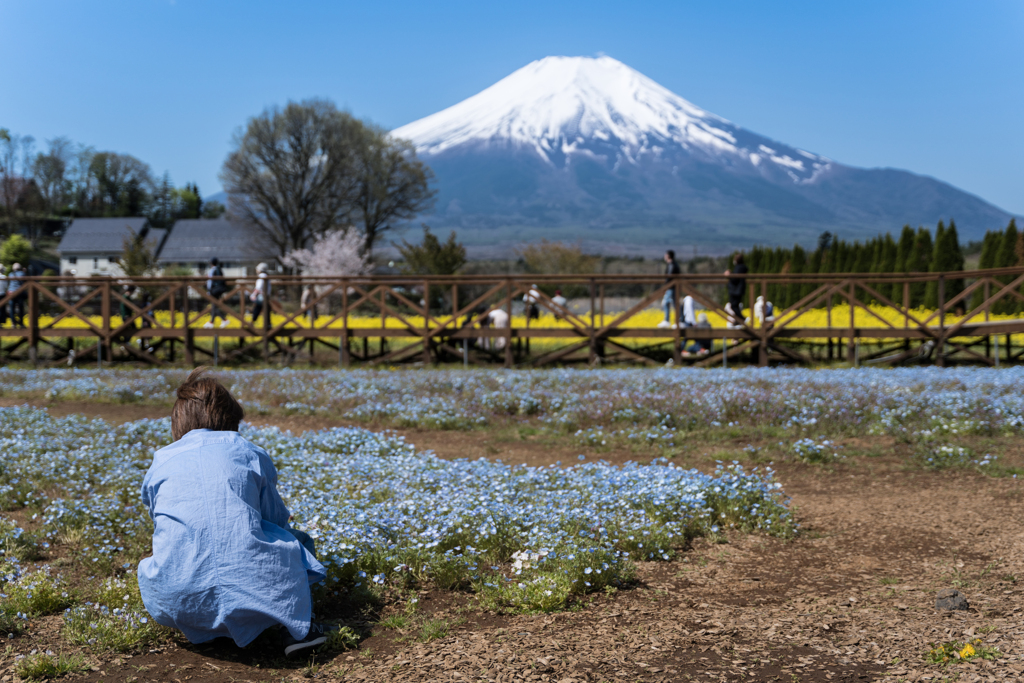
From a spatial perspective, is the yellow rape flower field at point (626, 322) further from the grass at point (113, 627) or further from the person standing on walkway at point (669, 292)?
the grass at point (113, 627)

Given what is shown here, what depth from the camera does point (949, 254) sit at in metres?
30.3

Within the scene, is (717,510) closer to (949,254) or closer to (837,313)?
(837,313)

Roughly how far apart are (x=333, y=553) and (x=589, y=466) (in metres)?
2.71

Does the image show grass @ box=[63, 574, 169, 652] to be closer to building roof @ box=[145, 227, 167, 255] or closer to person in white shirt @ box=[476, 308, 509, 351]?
person in white shirt @ box=[476, 308, 509, 351]

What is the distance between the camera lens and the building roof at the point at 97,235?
86.0 metres

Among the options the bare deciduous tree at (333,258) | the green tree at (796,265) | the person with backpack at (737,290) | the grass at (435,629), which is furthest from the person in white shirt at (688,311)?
the bare deciduous tree at (333,258)

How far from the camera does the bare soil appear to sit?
135 inches

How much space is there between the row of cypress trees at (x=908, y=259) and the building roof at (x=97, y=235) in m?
72.0

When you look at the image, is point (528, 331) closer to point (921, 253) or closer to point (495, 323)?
point (495, 323)

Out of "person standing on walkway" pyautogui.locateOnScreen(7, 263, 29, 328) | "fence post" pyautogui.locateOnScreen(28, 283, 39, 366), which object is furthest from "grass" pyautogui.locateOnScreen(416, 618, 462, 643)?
"person standing on walkway" pyautogui.locateOnScreen(7, 263, 29, 328)

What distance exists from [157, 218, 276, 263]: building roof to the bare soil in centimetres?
8460

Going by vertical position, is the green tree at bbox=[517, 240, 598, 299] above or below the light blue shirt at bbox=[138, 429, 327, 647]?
above

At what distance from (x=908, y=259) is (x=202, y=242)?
259 feet

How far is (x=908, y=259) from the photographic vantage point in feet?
107
